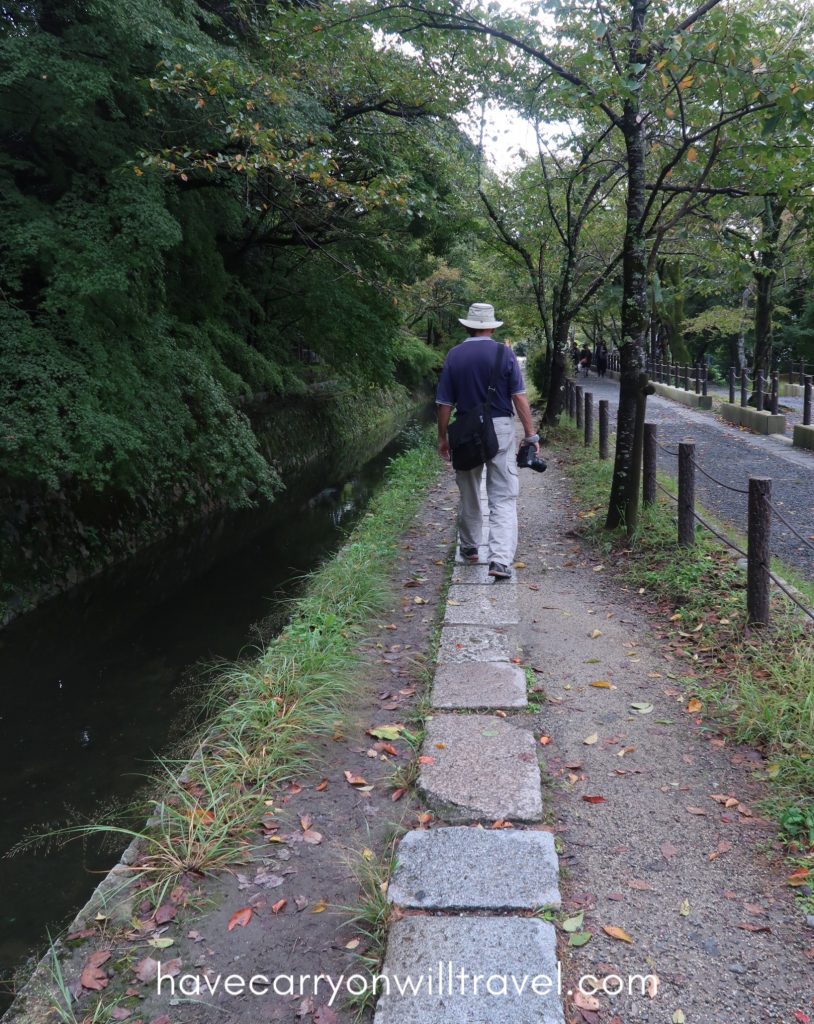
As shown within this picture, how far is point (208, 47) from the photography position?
788 cm

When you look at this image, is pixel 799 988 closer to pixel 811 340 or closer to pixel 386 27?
pixel 386 27

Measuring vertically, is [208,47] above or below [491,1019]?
above

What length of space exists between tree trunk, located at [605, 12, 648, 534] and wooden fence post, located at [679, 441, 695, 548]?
2.12 feet

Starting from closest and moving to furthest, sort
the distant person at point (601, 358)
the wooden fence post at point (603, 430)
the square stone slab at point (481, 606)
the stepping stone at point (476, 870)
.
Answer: the stepping stone at point (476, 870)
the square stone slab at point (481, 606)
the wooden fence post at point (603, 430)
the distant person at point (601, 358)

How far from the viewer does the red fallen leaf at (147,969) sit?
2430mm

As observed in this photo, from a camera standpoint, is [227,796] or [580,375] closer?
[227,796]

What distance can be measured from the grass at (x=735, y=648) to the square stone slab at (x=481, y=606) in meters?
1.09

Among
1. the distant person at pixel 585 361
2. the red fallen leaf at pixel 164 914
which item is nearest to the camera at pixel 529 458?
the red fallen leaf at pixel 164 914

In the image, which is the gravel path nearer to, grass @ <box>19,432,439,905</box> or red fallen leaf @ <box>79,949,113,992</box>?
grass @ <box>19,432,439,905</box>

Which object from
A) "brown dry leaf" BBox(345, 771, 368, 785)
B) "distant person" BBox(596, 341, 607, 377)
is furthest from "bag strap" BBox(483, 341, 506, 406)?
"distant person" BBox(596, 341, 607, 377)

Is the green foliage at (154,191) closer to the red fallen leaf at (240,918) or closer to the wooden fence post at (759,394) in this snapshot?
the red fallen leaf at (240,918)

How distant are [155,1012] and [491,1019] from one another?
106 centimetres

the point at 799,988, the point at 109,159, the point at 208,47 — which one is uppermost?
the point at 208,47

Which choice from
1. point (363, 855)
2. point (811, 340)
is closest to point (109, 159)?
point (363, 855)
